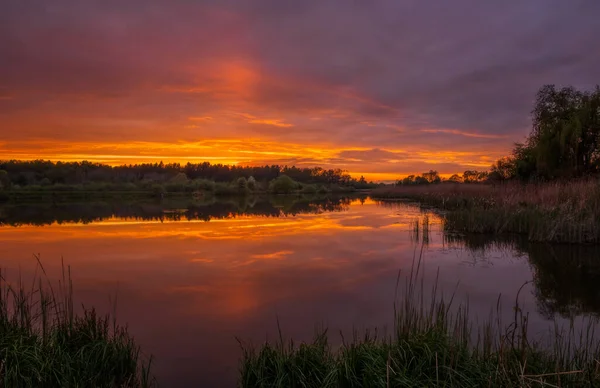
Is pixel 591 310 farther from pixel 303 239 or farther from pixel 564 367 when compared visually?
pixel 303 239

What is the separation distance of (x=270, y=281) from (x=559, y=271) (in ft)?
20.1

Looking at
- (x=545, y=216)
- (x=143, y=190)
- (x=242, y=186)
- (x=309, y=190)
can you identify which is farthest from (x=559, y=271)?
(x=309, y=190)

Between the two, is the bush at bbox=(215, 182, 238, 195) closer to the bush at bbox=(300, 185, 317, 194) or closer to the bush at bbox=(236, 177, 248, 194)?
the bush at bbox=(236, 177, 248, 194)

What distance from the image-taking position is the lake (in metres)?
5.23

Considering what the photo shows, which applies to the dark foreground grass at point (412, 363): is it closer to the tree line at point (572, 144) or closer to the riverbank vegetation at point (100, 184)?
the tree line at point (572, 144)

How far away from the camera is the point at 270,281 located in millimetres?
8125

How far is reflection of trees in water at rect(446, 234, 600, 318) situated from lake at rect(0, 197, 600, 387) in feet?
0.09

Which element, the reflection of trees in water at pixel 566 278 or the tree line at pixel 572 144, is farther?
the tree line at pixel 572 144

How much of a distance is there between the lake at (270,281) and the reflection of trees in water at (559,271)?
3cm

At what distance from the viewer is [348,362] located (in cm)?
365

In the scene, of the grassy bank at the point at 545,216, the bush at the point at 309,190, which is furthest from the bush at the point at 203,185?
the grassy bank at the point at 545,216

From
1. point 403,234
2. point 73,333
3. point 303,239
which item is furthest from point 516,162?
point 73,333

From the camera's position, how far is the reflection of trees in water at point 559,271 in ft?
19.7

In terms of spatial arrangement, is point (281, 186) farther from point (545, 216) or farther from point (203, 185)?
point (545, 216)
